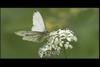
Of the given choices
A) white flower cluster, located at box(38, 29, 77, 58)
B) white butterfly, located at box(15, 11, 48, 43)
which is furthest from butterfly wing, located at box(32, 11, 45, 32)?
white flower cluster, located at box(38, 29, 77, 58)

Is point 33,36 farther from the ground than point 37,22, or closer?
closer

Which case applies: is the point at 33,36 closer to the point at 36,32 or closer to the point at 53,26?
the point at 36,32

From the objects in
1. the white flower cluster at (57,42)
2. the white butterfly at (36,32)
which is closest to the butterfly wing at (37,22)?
the white butterfly at (36,32)

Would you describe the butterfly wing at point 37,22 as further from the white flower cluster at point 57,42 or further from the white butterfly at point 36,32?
the white flower cluster at point 57,42

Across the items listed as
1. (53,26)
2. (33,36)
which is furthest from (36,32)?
(53,26)

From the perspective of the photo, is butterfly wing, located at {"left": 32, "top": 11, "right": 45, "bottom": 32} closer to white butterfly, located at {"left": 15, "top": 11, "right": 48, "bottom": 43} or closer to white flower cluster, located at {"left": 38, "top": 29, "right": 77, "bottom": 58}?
white butterfly, located at {"left": 15, "top": 11, "right": 48, "bottom": 43}
